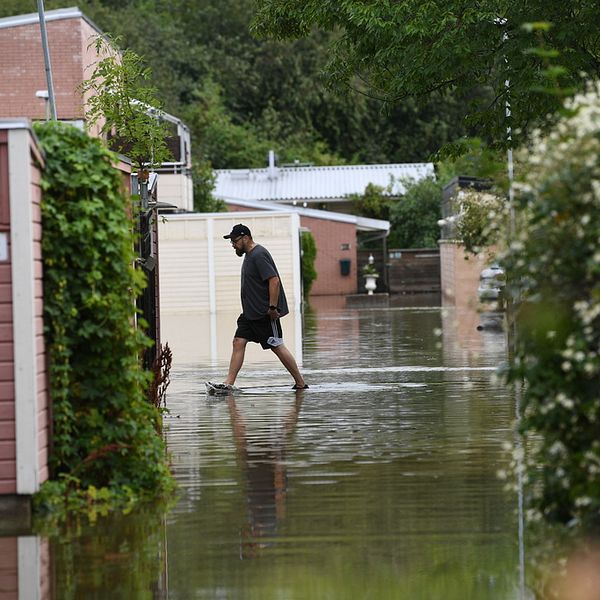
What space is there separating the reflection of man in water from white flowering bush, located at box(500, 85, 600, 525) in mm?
1666

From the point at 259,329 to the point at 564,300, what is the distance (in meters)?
9.27

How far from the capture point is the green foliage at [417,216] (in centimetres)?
6072

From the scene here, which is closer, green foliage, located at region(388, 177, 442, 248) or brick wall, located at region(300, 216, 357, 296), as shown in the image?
brick wall, located at region(300, 216, 357, 296)

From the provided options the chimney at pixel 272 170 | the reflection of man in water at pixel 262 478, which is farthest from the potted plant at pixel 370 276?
the reflection of man in water at pixel 262 478

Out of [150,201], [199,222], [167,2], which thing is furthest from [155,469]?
[167,2]

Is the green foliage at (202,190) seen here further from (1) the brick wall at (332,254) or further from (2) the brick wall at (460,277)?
(2) the brick wall at (460,277)

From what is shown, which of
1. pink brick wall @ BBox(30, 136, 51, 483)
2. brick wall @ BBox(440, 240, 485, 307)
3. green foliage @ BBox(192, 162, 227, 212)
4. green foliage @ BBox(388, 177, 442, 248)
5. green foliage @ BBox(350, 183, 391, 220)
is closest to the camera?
pink brick wall @ BBox(30, 136, 51, 483)

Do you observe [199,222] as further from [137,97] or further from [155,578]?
[155,578]

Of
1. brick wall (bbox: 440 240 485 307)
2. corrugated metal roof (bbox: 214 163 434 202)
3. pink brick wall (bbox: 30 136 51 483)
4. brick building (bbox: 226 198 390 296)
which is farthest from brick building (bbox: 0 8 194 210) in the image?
corrugated metal roof (bbox: 214 163 434 202)

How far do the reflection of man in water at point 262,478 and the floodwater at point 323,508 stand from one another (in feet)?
0.05

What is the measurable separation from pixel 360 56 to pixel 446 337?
30.9ft

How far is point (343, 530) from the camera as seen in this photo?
7.64 metres

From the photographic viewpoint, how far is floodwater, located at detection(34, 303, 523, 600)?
6.57 meters

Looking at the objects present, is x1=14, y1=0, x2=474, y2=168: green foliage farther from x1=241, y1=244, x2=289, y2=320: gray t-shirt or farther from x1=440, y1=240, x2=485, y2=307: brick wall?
x1=241, y1=244, x2=289, y2=320: gray t-shirt
